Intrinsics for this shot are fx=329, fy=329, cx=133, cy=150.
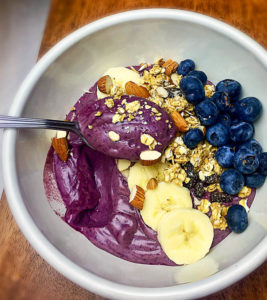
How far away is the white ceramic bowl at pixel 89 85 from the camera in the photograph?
2.62 feet

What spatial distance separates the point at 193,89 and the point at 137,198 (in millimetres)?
380

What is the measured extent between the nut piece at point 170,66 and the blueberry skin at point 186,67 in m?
0.02

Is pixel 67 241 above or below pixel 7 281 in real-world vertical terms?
above

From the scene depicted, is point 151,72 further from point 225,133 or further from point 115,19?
point 225,133

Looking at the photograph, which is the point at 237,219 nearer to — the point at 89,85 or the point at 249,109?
the point at 249,109

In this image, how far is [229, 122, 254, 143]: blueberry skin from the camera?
988 mm

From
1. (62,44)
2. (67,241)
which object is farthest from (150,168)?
(62,44)

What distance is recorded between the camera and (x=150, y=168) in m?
1.04

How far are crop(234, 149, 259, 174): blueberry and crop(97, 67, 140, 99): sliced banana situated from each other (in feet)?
1.41

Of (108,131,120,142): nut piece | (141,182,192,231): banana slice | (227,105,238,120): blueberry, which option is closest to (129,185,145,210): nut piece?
(141,182,192,231): banana slice

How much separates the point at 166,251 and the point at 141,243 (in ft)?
0.26

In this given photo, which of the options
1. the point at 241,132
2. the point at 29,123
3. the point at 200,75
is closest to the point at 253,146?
the point at 241,132

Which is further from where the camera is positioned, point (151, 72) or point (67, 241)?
point (151, 72)

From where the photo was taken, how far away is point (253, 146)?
990 millimetres
